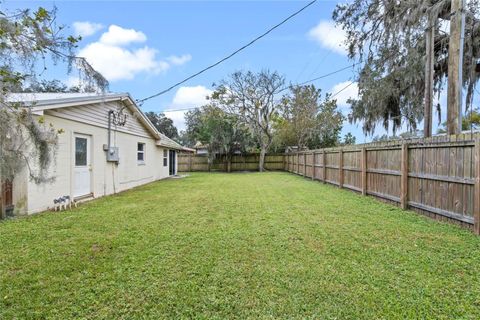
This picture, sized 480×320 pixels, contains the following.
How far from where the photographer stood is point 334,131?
25719 mm

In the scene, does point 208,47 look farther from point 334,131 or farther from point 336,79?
point 334,131

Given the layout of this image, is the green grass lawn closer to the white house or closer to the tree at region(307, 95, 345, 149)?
the white house

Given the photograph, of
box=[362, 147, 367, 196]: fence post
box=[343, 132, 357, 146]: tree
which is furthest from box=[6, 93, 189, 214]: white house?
box=[343, 132, 357, 146]: tree

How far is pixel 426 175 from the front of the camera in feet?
18.0

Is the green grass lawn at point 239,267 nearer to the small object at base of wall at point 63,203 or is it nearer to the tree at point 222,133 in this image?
the small object at base of wall at point 63,203

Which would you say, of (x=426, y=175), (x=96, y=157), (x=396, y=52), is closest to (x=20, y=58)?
(x=426, y=175)

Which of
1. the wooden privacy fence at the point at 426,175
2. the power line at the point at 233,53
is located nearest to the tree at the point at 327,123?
the wooden privacy fence at the point at 426,175

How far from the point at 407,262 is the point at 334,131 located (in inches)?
938

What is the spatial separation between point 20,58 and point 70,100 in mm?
4820

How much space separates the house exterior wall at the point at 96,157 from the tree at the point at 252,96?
368 inches

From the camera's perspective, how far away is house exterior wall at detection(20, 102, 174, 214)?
630 cm

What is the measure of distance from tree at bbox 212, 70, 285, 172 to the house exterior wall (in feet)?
30.7

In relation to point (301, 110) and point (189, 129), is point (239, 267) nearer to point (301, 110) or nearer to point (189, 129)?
point (301, 110)

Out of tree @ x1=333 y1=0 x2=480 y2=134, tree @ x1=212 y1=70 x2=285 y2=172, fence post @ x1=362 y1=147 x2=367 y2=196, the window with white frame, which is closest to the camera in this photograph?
tree @ x1=333 y1=0 x2=480 y2=134
